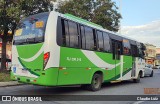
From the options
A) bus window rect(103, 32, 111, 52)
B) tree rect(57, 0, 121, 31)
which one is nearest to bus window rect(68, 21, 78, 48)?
bus window rect(103, 32, 111, 52)

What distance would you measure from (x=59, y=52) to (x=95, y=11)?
18439mm

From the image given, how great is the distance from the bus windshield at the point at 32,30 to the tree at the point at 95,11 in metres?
14.7

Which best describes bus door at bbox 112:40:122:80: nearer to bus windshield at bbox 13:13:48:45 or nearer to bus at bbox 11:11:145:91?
bus at bbox 11:11:145:91

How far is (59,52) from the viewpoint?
10008 mm

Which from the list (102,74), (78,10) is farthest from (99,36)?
(78,10)

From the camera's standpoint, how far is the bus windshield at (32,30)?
407 inches

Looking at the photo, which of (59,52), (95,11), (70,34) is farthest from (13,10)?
(95,11)

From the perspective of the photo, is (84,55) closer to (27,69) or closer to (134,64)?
(27,69)

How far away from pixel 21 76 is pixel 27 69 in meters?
0.47

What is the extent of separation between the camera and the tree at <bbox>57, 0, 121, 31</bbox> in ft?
86.0

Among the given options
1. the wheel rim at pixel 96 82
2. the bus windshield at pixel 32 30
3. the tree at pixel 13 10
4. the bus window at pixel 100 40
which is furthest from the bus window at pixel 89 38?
the tree at pixel 13 10

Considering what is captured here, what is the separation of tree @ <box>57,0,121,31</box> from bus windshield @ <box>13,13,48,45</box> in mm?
14725

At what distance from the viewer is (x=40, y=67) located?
9961 millimetres

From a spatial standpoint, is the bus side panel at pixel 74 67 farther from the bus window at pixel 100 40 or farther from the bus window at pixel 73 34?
the bus window at pixel 100 40
